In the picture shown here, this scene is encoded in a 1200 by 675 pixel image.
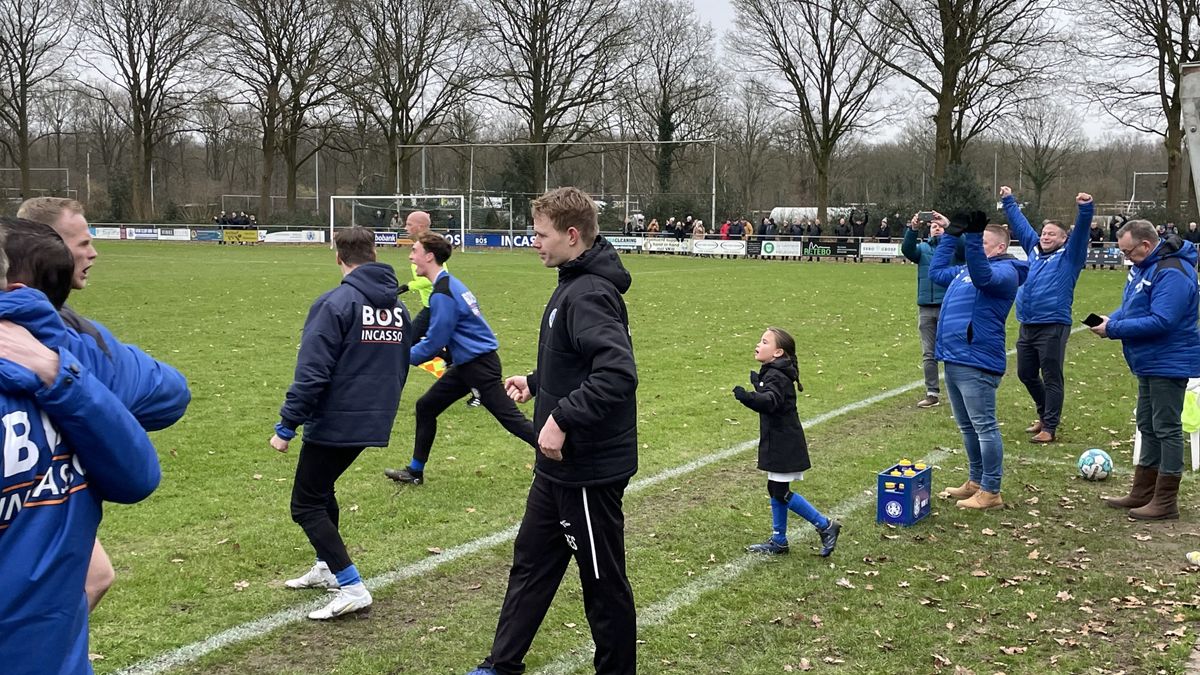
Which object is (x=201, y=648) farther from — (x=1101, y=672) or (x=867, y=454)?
(x=867, y=454)

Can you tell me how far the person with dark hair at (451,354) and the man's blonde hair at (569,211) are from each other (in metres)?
3.47

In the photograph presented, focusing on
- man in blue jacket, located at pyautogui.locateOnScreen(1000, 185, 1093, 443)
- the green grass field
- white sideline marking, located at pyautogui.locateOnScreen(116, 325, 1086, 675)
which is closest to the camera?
white sideline marking, located at pyautogui.locateOnScreen(116, 325, 1086, 675)

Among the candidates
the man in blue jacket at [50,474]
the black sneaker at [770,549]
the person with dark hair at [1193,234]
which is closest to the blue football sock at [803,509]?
the black sneaker at [770,549]

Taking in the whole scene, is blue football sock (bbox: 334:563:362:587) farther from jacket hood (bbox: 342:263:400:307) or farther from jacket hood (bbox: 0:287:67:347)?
jacket hood (bbox: 0:287:67:347)

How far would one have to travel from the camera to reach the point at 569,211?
A: 3.78 metres

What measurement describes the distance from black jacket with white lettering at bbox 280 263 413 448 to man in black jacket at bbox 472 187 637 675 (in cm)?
128

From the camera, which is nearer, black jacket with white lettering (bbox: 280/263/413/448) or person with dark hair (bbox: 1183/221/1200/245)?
black jacket with white lettering (bbox: 280/263/413/448)

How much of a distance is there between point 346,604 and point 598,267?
220 cm

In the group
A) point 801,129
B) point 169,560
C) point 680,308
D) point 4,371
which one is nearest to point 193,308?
point 680,308

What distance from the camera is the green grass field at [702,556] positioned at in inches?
179

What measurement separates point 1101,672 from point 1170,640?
573 mm

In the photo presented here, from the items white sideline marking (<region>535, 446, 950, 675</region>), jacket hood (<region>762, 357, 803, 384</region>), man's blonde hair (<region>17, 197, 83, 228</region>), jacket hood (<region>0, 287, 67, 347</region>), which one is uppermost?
man's blonde hair (<region>17, 197, 83, 228</region>)

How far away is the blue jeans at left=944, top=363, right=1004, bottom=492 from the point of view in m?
6.57

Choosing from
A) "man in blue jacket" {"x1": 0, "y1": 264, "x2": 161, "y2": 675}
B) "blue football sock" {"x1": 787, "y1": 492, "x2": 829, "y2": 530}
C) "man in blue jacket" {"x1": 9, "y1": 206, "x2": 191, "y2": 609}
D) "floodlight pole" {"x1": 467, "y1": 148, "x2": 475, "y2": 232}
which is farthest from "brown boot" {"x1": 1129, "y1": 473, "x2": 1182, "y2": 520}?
"floodlight pole" {"x1": 467, "y1": 148, "x2": 475, "y2": 232}
